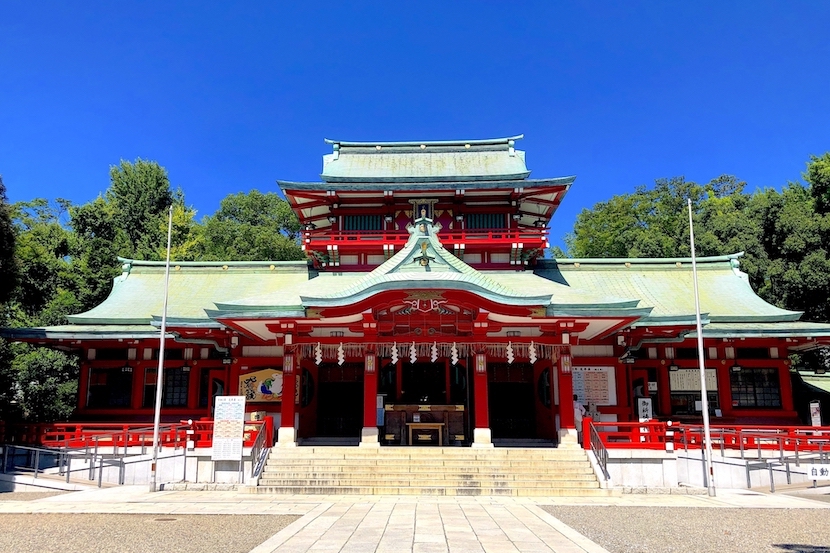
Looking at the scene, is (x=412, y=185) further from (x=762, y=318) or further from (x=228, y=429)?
(x=762, y=318)

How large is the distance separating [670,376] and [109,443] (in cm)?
1941

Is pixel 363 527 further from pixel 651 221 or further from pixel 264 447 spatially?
pixel 651 221

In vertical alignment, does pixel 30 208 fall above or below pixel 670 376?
above

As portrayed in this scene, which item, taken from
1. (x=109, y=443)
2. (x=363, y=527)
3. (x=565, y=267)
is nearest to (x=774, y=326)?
(x=565, y=267)

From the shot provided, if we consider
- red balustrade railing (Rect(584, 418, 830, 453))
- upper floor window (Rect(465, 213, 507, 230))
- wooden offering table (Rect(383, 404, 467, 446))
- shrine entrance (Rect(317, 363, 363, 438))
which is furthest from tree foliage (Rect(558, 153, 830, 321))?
shrine entrance (Rect(317, 363, 363, 438))

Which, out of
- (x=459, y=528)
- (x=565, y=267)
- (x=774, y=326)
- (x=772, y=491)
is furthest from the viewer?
(x=565, y=267)

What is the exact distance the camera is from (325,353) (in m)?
18.9

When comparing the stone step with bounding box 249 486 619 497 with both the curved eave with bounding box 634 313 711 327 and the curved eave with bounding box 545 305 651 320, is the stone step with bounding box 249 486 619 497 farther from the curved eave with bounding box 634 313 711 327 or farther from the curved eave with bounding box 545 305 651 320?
the curved eave with bounding box 634 313 711 327

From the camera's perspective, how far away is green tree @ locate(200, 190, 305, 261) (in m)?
51.5

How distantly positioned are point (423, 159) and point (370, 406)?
1415cm

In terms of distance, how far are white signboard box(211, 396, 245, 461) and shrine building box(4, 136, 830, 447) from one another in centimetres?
185

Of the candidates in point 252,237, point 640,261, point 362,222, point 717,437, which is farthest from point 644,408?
point 252,237

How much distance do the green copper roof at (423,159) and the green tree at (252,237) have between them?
21.8 m

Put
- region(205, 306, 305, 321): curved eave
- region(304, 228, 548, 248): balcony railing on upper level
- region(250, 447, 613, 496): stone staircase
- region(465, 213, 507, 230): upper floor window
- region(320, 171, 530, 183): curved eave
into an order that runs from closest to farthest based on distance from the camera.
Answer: region(250, 447, 613, 496): stone staircase, region(205, 306, 305, 321): curved eave, region(304, 228, 548, 248): balcony railing on upper level, region(320, 171, 530, 183): curved eave, region(465, 213, 507, 230): upper floor window
